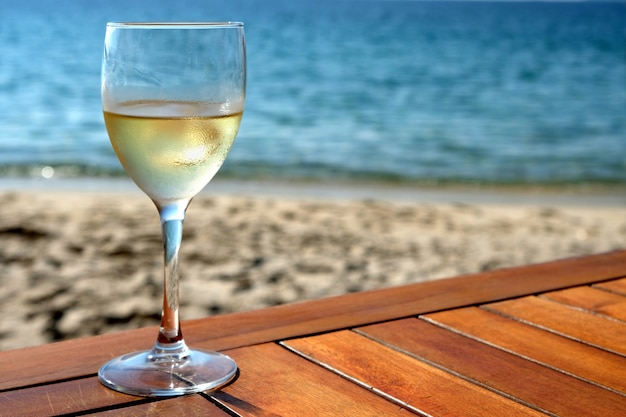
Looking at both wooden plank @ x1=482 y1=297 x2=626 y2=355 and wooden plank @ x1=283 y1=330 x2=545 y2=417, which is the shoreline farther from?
wooden plank @ x1=283 y1=330 x2=545 y2=417

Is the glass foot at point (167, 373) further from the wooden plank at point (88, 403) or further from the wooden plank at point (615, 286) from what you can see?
the wooden plank at point (615, 286)

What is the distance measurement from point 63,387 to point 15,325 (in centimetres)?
269

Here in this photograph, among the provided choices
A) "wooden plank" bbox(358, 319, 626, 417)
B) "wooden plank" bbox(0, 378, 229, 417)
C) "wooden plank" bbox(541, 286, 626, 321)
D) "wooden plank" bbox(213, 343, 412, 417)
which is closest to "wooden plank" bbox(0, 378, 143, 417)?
"wooden plank" bbox(0, 378, 229, 417)

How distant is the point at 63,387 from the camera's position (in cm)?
97

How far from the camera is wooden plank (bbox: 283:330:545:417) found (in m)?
0.92

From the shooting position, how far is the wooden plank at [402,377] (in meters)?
0.92

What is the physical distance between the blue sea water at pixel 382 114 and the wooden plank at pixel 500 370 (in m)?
7.10

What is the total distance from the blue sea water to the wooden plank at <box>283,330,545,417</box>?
7137 millimetres

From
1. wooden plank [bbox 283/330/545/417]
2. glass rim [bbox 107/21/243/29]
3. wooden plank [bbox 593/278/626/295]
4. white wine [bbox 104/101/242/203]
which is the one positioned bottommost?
wooden plank [bbox 283/330/545/417]

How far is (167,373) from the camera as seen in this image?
1.01 meters

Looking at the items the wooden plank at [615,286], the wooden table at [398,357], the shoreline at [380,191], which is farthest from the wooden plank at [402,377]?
the shoreline at [380,191]

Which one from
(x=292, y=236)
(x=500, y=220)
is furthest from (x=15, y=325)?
(x=500, y=220)

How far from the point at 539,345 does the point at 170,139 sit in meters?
0.54

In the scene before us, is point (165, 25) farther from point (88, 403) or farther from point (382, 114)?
point (382, 114)
